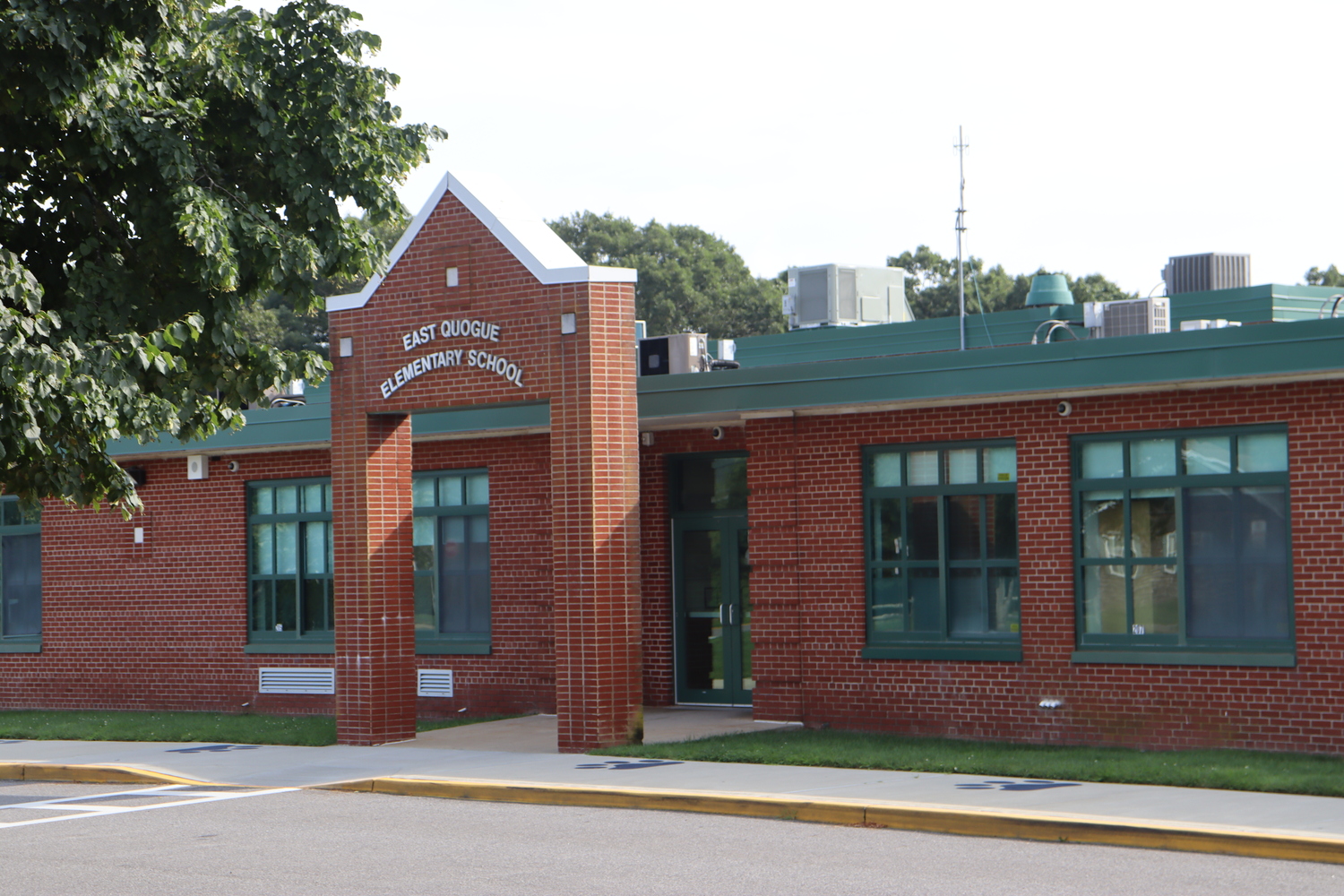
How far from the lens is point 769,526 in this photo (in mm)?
16719

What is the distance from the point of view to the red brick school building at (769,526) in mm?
13734

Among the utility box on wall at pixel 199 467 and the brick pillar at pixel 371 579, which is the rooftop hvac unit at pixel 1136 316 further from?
the utility box on wall at pixel 199 467

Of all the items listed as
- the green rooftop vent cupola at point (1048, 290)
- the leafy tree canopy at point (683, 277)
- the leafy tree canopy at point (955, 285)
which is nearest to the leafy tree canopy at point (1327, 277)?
the leafy tree canopy at point (955, 285)

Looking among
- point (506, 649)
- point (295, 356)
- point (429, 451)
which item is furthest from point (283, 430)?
point (295, 356)

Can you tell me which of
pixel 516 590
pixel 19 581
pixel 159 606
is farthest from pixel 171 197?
pixel 19 581

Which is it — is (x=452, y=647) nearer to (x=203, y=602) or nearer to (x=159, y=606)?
(x=203, y=602)

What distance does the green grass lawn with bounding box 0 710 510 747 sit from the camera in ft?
56.5

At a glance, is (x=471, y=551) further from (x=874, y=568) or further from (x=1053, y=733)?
(x=1053, y=733)

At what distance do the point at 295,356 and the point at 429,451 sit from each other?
497 cm

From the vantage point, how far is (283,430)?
20234mm

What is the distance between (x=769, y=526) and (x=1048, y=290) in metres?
11.3

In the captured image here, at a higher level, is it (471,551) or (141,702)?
(471,551)

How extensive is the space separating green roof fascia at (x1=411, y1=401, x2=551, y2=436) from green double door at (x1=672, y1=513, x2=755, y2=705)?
6.77 feet

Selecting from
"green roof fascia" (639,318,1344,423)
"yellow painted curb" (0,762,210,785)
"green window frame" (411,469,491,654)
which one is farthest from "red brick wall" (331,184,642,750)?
"green window frame" (411,469,491,654)
